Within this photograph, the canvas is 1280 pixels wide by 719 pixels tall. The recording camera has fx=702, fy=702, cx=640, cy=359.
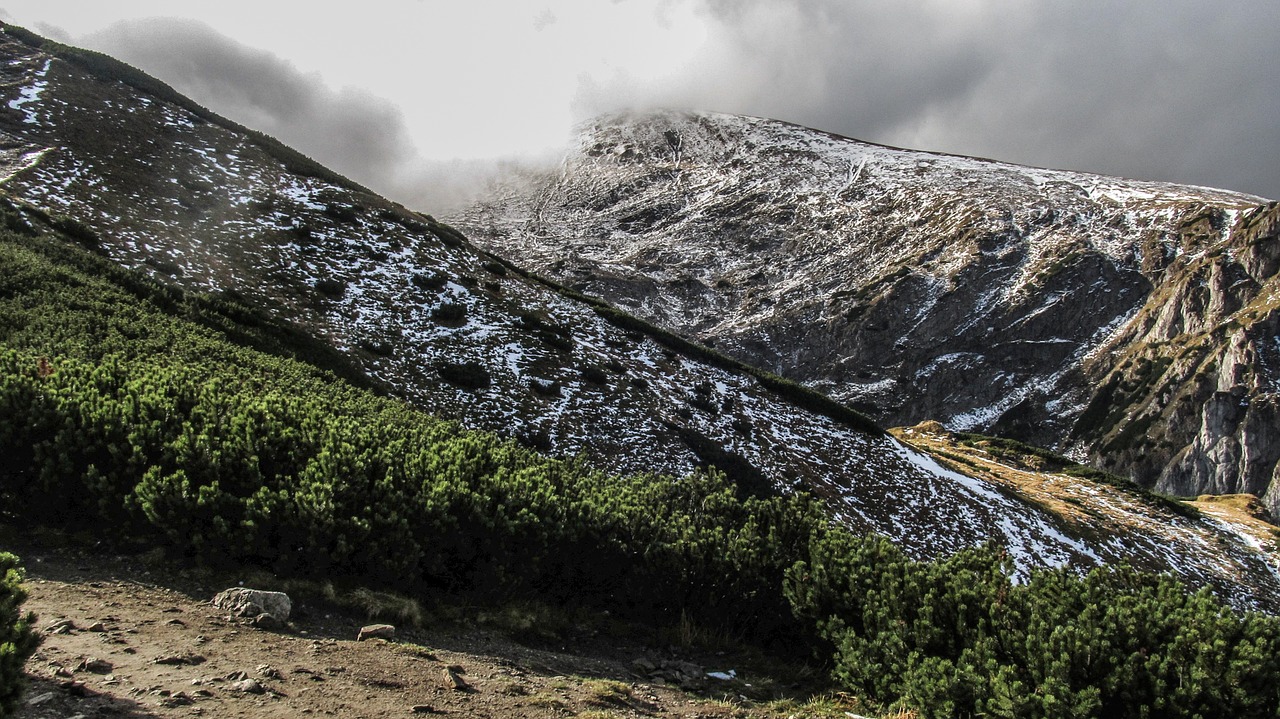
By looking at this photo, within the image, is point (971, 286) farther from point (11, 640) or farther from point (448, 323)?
point (11, 640)

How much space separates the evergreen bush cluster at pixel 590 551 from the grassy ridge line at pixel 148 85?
35.3 m

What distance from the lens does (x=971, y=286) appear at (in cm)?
15350

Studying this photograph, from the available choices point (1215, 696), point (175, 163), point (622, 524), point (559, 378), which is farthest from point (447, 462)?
point (175, 163)

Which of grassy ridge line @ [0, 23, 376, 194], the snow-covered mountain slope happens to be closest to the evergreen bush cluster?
the snow-covered mountain slope

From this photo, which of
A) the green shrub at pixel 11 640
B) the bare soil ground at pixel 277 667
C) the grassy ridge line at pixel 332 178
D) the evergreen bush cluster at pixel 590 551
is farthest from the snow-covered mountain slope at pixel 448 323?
the green shrub at pixel 11 640

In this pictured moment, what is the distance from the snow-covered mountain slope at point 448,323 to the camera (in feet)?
93.1

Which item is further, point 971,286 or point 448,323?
point 971,286

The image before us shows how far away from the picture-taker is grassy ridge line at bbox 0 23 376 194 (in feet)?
142

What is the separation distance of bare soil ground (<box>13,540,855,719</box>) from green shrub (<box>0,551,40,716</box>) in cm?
81

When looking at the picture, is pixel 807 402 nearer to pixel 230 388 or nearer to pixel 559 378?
pixel 559 378

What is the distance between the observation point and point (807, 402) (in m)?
41.8

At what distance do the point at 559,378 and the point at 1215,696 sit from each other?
26.7 meters

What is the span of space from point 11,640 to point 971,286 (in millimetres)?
168407

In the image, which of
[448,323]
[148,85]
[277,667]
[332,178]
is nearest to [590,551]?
[277,667]
